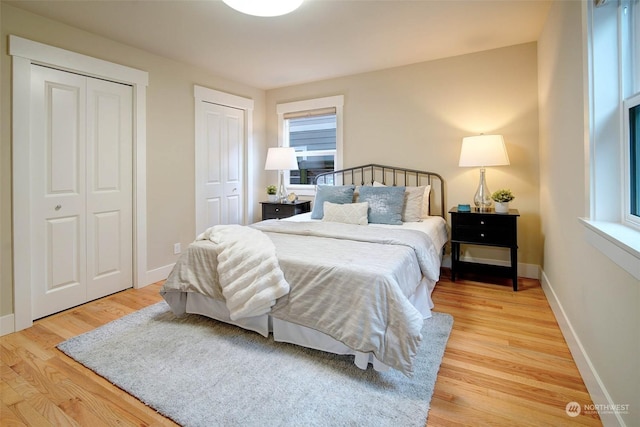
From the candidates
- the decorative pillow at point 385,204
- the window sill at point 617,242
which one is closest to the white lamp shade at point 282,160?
the decorative pillow at point 385,204

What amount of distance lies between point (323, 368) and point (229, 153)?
321cm

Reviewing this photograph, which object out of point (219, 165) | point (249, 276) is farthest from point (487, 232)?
point (219, 165)

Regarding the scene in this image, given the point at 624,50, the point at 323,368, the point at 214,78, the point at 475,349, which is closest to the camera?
the point at 624,50

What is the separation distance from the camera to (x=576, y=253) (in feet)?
6.25

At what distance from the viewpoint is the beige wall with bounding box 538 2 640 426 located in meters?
1.22

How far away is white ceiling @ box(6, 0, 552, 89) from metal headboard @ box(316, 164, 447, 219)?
1.22 meters

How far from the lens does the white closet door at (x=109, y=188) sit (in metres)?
2.92

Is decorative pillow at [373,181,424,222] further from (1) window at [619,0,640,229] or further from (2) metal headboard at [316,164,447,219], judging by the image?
(1) window at [619,0,640,229]

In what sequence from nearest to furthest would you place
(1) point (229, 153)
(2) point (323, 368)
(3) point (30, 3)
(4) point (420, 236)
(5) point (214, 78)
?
(2) point (323, 368) → (3) point (30, 3) → (4) point (420, 236) → (5) point (214, 78) → (1) point (229, 153)

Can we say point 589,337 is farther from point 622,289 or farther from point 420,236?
point 420,236

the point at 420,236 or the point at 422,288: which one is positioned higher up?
the point at 420,236

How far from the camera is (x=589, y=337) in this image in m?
1.65

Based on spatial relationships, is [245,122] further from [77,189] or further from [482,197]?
[482,197]

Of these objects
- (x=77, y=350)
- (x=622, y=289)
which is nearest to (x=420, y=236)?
(x=622, y=289)
